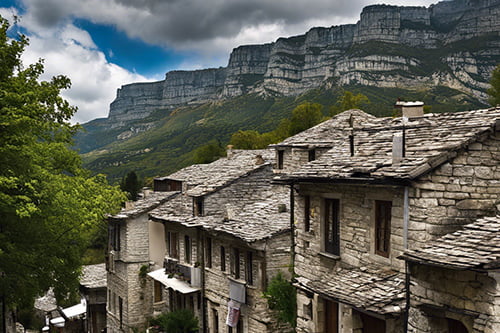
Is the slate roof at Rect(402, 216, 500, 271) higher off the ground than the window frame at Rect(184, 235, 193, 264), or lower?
higher

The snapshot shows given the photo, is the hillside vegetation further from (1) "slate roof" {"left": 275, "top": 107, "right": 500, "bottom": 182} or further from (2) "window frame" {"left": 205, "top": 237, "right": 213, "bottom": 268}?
(1) "slate roof" {"left": 275, "top": 107, "right": 500, "bottom": 182}

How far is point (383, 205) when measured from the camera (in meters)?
10.4

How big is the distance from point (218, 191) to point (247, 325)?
6915mm

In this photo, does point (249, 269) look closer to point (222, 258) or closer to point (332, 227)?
point (222, 258)

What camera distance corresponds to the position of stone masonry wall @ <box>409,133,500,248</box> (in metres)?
9.03

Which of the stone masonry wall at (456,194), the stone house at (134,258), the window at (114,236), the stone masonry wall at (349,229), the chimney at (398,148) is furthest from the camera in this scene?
the window at (114,236)

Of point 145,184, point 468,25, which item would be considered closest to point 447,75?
point 468,25

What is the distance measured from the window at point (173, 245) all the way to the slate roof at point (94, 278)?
944cm

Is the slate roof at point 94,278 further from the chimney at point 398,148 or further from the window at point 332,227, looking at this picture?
the chimney at point 398,148

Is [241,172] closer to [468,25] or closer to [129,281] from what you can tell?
[129,281]

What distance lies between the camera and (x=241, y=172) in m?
24.1

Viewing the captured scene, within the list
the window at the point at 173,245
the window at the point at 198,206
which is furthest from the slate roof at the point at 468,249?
the window at the point at 173,245

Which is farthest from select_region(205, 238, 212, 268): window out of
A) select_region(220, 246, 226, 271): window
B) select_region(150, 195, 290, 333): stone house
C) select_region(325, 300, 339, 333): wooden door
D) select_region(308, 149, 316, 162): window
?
select_region(325, 300, 339, 333): wooden door

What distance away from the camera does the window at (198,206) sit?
75.7 ft
